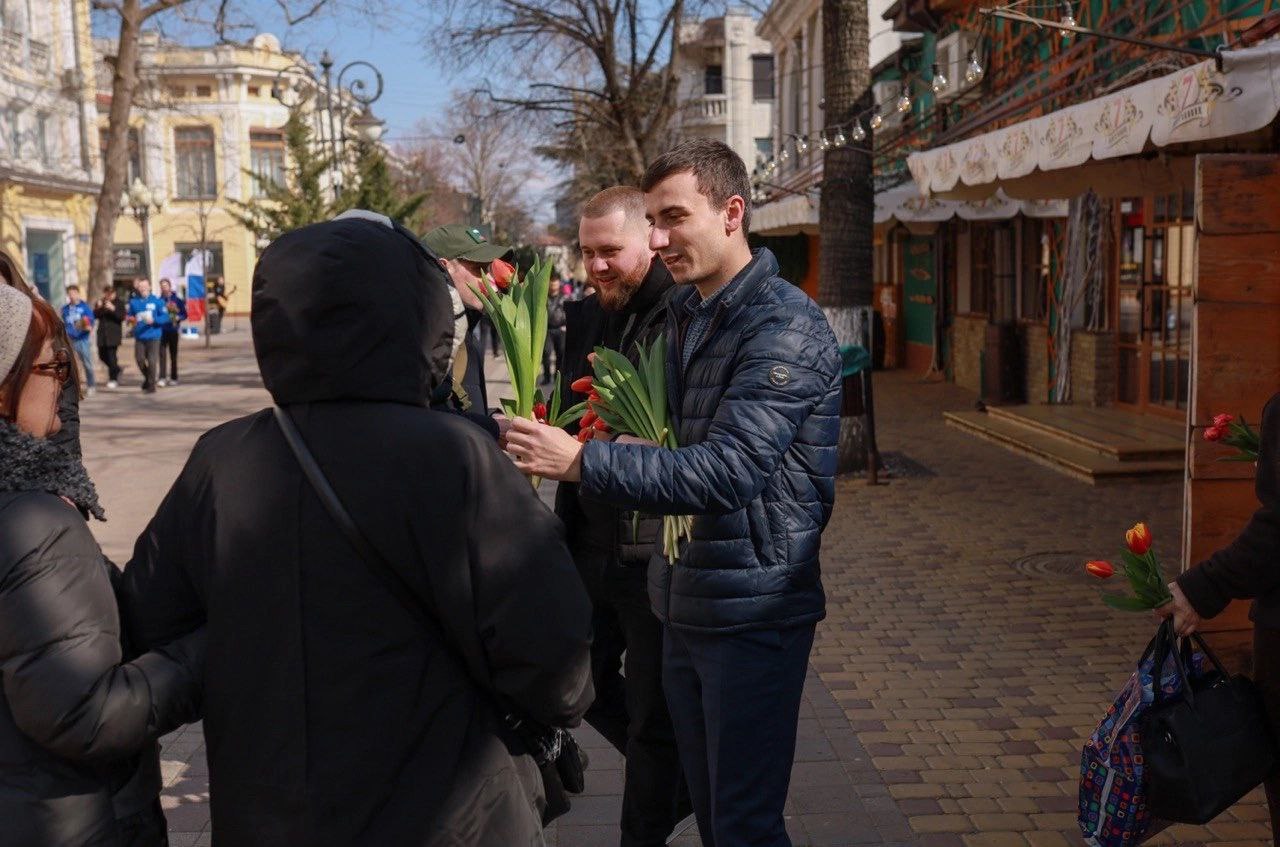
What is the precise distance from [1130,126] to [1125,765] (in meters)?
4.15

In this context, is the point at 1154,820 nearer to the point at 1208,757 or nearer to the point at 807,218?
the point at 1208,757

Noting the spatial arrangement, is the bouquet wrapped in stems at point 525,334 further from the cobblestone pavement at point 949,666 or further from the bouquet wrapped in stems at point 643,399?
the cobblestone pavement at point 949,666

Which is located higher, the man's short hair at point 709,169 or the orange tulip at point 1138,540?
the man's short hair at point 709,169

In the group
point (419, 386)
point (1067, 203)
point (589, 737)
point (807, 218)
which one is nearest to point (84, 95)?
point (807, 218)

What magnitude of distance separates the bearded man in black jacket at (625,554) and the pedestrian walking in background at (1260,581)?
1.36 m

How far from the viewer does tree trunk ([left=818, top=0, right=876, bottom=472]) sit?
11906mm

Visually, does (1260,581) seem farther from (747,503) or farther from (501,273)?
(501,273)

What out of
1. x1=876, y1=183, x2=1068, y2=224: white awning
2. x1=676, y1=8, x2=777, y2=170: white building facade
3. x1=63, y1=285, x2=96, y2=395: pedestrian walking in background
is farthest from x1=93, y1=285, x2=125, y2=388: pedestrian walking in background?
x1=676, y1=8, x2=777, y2=170: white building facade

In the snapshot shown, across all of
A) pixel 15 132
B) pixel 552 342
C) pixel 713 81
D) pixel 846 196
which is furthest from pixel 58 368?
pixel 713 81

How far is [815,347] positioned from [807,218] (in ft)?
49.5

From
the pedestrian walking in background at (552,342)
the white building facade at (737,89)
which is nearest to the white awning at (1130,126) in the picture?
the pedestrian walking in background at (552,342)

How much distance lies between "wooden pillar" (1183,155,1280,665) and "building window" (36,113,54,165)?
4069 centimetres

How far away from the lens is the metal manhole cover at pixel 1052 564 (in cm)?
805

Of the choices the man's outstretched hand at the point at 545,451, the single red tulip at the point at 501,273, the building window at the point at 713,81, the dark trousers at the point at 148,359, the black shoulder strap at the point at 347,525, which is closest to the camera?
the black shoulder strap at the point at 347,525
